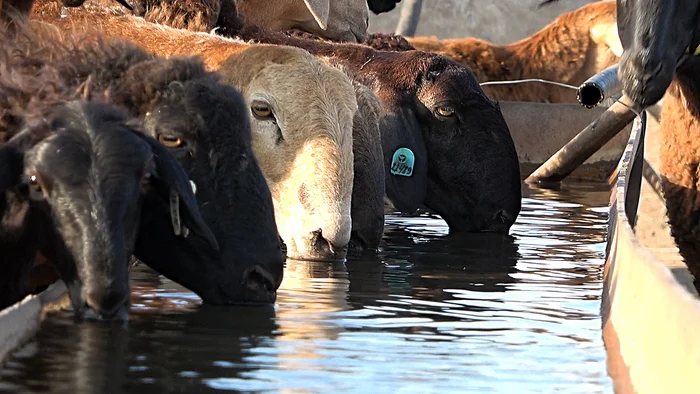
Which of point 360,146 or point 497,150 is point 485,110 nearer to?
point 497,150

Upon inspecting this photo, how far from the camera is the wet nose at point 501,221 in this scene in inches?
433

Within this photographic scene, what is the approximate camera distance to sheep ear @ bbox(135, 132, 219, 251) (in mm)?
6051

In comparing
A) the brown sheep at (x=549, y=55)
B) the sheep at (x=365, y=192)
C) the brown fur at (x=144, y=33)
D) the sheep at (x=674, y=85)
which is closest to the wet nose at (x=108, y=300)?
the sheep at (x=674, y=85)

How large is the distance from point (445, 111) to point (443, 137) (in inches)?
7.7

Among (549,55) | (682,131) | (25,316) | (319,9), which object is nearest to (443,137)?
(319,9)

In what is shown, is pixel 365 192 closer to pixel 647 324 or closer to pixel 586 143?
pixel 647 324

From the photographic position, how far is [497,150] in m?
11.1

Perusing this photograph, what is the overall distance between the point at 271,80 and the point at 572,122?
9.63 metres

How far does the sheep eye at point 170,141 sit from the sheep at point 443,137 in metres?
4.20

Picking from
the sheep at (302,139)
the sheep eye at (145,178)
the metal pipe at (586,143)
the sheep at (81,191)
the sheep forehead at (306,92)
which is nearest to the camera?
the sheep at (81,191)

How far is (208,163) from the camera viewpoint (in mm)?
6777

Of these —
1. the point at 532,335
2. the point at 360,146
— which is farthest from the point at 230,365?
the point at 360,146

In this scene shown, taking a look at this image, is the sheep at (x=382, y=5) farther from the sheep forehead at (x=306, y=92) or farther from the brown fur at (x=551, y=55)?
the sheep forehead at (x=306, y=92)

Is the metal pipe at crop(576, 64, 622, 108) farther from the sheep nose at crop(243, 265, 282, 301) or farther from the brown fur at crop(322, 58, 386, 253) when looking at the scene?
the sheep nose at crop(243, 265, 282, 301)
